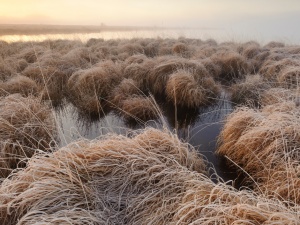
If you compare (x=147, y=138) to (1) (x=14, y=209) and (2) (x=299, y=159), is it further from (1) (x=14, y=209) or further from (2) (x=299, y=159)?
(2) (x=299, y=159)

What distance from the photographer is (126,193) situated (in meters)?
1.73

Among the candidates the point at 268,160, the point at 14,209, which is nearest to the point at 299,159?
the point at 268,160

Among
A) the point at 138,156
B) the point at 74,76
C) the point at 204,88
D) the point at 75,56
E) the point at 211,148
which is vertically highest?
the point at 75,56

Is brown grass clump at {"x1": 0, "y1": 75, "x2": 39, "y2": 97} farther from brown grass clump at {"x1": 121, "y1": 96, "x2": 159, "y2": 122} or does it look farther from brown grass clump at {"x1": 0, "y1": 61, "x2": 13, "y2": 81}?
brown grass clump at {"x1": 121, "y1": 96, "x2": 159, "y2": 122}

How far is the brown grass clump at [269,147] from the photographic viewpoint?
173 centimetres

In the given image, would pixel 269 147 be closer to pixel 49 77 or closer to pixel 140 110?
→ pixel 140 110

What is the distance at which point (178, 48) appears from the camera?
26.5 ft

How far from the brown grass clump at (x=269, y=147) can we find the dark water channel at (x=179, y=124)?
0.95ft

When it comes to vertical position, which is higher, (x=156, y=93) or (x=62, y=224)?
(x=156, y=93)

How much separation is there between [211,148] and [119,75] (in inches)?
137

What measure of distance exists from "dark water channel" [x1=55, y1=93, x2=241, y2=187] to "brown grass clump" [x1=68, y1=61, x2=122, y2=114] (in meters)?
0.38

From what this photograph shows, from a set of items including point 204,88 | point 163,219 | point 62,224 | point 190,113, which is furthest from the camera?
point 204,88

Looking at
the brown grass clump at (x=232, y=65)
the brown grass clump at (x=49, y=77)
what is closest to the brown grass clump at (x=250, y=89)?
the brown grass clump at (x=232, y=65)

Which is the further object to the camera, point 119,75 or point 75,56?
point 75,56
